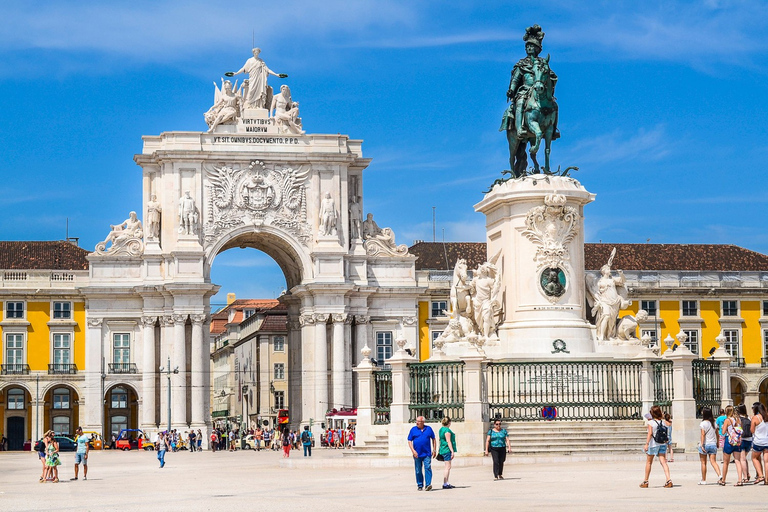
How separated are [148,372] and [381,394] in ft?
133

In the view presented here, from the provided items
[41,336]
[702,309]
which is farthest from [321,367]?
[702,309]

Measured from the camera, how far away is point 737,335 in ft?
262

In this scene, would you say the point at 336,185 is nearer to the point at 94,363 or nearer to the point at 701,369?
the point at 94,363

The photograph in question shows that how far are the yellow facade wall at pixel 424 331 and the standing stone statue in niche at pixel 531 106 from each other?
151ft

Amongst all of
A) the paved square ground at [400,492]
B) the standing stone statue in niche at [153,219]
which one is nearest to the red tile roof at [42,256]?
the standing stone statue in niche at [153,219]

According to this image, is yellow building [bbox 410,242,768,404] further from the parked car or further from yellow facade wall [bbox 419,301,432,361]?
the parked car

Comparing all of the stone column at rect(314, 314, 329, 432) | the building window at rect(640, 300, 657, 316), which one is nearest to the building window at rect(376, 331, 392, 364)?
the stone column at rect(314, 314, 329, 432)

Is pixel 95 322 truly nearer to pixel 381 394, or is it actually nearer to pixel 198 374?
pixel 198 374

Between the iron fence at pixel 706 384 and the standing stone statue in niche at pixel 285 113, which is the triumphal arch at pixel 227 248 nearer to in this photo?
the standing stone statue in niche at pixel 285 113

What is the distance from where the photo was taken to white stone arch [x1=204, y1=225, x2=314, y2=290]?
240 ft

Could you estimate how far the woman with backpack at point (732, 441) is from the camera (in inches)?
866

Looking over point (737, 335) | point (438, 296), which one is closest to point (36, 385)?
point (438, 296)

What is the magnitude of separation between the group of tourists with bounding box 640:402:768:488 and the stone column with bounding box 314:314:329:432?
49568 millimetres

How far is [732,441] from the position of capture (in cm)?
2230
